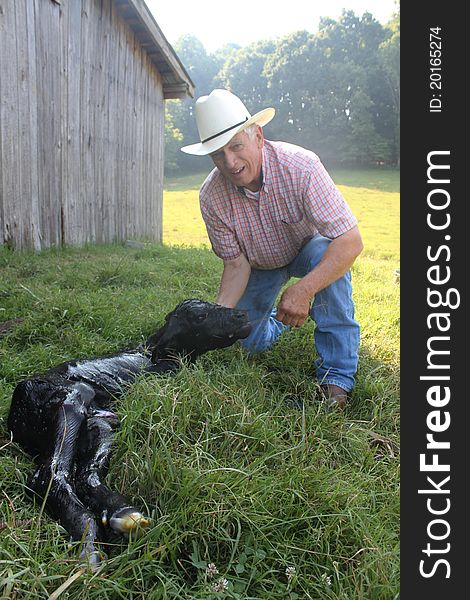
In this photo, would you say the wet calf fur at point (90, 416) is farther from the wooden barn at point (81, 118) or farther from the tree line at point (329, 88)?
the tree line at point (329, 88)

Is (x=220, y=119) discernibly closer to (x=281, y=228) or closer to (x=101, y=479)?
(x=281, y=228)

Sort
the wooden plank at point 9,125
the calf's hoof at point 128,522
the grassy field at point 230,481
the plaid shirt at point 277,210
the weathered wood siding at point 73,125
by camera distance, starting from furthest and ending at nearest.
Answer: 1. the weathered wood siding at point 73,125
2. the wooden plank at point 9,125
3. the plaid shirt at point 277,210
4. the calf's hoof at point 128,522
5. the grassy field at point 230,481

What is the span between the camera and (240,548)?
5.90 ft

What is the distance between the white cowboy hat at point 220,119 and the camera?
9.91 feet

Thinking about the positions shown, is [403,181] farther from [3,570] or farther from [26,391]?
[26,391]

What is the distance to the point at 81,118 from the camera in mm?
8430

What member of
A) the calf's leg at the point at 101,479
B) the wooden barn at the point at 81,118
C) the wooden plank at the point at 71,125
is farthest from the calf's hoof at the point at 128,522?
the wooden plank at the point at 71,125

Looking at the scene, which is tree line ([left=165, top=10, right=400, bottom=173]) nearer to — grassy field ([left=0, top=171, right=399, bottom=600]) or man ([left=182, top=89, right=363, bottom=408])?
man ([left=182, top=89, right=363, bottom=408])

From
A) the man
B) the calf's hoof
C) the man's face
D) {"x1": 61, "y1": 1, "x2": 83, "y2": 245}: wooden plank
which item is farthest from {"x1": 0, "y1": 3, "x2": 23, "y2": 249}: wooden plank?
the calf's hoof

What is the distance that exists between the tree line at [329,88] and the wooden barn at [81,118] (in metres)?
8.03

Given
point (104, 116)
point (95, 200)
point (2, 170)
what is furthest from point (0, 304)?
point (104, 116)

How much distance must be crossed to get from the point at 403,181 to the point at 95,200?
8.09 m

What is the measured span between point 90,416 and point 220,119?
1.77 metres

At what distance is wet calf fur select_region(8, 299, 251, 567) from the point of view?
1.90 m
